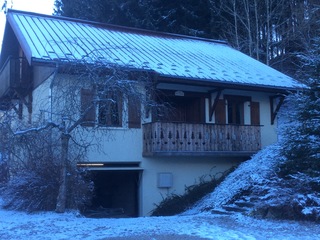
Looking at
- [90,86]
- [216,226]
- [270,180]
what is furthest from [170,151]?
[216,226]

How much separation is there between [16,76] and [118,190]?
6.21 m

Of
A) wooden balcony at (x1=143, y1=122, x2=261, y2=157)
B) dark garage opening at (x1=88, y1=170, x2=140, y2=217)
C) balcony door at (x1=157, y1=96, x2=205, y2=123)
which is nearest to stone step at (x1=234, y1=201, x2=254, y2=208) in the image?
wooden balcony at (x1=143, y1=122, x2=261, y2=157)

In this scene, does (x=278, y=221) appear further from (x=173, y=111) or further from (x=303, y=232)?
(x=173, y=111)

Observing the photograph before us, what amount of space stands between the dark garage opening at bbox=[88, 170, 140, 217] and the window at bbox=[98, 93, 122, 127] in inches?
126

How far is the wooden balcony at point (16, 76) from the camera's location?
62.1ft

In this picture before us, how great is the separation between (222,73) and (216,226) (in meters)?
10.3

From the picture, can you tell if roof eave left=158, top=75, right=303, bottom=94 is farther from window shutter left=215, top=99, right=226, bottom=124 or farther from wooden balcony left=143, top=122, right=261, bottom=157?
wooden balcony left=143, top=122, right=261, bottom=157

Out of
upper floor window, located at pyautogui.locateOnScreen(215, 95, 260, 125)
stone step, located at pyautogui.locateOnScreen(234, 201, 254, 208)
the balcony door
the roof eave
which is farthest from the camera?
upper floor window, located at pyautogui.locateOnScreen(215, 95, 260, 125)

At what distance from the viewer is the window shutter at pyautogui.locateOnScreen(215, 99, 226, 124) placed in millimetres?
19953

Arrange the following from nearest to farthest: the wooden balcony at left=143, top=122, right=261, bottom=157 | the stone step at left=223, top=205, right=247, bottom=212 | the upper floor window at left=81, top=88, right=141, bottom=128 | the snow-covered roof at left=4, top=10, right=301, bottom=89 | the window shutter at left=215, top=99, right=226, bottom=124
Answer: the upper floor window at left=81, top=88, right=141, bottom=128 < the stone step at left=223, top=205, right=247, bottom=212 < the wooden balcony at left=143, top=122, right=261, bottom=157 < the snow-covered roof at left=4, top=10, right=301, bottom=89 < the window shutter at left=215, top=99, right=226, bottom=124

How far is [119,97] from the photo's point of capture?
13273 millimetres

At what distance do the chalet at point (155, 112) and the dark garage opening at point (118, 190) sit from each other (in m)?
0.04

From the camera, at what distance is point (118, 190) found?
1967cm

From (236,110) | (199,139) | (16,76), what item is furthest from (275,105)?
(16,76)
